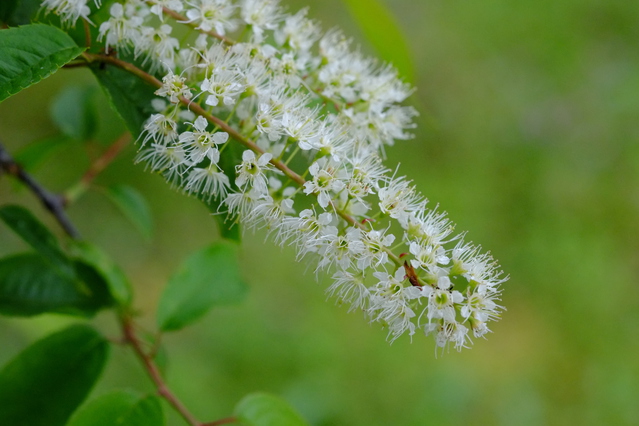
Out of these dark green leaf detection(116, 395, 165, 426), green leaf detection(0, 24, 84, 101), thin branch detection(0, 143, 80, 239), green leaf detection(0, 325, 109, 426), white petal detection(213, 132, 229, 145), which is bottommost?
green leaf detection(0, 325, 109, 426)

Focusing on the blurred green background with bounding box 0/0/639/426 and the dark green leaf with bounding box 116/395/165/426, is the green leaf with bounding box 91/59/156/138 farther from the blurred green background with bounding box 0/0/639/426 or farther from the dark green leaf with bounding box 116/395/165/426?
the blurred green background with bounding box 0/0/639/426

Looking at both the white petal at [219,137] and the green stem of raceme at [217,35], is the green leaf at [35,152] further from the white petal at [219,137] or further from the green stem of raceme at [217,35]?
the white petal at [219,137]

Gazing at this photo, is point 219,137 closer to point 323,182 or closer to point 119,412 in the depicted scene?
point 323,182

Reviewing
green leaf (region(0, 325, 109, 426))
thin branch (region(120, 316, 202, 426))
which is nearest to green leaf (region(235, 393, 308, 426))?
thin branch (region(120, 316, 202, 426))

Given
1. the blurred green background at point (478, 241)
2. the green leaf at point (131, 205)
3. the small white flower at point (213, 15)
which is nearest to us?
the small white flower at point (213, 15)

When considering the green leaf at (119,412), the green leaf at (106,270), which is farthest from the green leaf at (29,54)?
the green leaf at (119,412)

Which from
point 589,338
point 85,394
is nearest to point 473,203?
point 589,338
